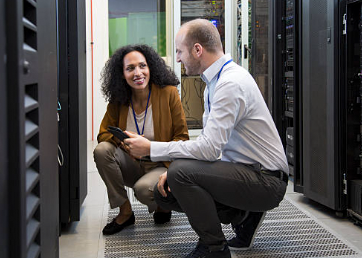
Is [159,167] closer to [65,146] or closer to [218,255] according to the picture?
[65,146]

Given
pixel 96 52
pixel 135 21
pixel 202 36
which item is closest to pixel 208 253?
pixel 202 36

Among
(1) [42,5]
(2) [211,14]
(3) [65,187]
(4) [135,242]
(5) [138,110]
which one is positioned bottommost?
(4) [135,242]

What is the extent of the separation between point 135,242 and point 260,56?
96.4 inches

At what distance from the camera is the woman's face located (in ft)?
9.05

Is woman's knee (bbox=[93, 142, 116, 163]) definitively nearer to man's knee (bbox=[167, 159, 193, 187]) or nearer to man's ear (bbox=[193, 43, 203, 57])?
man's knee (bbox=[167, 159, 193, 187])

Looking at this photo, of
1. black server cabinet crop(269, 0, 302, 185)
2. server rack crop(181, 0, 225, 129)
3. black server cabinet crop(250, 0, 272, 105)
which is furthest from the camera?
server rack crop(181, 0, 225, 129)

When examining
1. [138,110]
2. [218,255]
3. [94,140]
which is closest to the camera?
[218,255]

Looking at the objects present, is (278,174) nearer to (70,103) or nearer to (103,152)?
(103,152)

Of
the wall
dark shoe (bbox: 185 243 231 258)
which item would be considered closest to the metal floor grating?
dark shoe (bbox: 185 243 231 258)

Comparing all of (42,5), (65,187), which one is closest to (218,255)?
(65,187)

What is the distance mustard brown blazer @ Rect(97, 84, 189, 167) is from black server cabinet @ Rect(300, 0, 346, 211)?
869 millimetres

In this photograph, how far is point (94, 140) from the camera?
22.5ft

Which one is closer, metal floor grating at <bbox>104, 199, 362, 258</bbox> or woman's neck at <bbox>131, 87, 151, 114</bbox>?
metal floor grating at <bbox>104, 199, 362, 258</bbox>

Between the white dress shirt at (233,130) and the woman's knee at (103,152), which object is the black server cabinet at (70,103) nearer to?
the woman's knee at (103,152)
